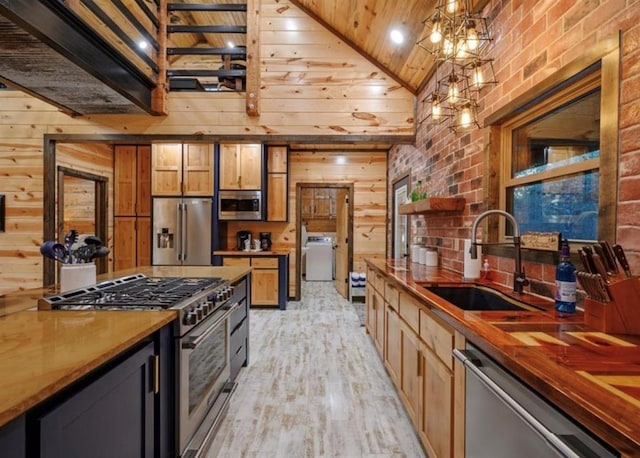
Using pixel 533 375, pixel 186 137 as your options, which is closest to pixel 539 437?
pixel 533 375

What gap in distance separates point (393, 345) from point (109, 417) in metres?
1.86

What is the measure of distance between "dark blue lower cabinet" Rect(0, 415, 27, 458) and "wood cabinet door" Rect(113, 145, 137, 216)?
17.1ft

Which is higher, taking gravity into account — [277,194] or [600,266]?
[277,194]

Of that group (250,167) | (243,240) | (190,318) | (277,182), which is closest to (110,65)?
(250,167)

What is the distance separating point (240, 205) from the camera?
504cm

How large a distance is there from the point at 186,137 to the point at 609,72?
3797mm

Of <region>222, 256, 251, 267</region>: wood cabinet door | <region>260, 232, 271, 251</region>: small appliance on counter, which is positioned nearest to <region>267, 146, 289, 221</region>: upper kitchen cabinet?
<region>260, 232, 271, 251</region>: small appliance on counter

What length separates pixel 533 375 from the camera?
32.5 inches

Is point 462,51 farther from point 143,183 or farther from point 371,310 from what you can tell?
point 143,183

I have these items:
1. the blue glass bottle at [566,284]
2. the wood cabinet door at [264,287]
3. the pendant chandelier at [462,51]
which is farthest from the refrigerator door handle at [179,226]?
the blue glass bottle at [566,284]

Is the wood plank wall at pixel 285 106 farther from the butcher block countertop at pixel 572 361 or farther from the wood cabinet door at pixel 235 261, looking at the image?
the butcher block countertop at pixel 572 361

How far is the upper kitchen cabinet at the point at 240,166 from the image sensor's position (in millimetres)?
5012

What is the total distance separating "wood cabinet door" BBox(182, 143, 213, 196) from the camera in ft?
16.2

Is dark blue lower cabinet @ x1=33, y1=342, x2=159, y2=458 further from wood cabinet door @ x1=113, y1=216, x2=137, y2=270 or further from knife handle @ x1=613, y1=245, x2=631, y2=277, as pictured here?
wood cabinet door @ x1=113, y1=216, x2=137, y2=270
